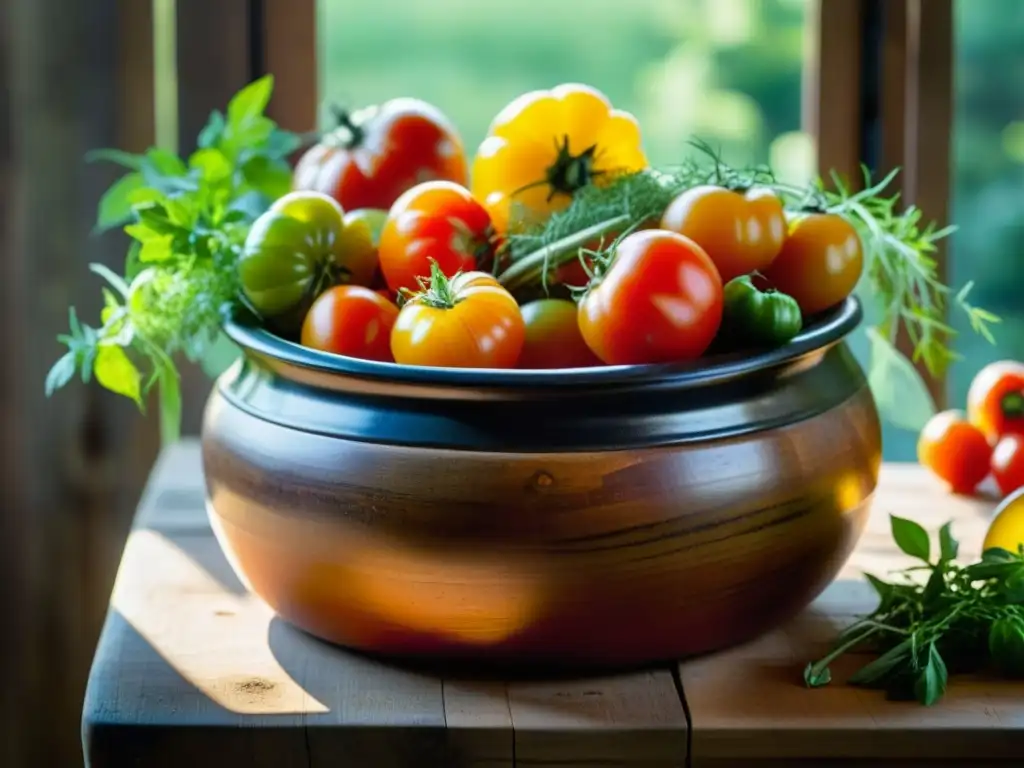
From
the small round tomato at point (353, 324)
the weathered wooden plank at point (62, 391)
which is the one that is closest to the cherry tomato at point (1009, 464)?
the small round tomato at point (353, 324)

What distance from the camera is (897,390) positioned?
114 cm

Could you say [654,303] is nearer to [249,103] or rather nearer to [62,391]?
[249,103]

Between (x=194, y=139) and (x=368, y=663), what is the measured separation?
822mm

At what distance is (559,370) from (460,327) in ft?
0.19

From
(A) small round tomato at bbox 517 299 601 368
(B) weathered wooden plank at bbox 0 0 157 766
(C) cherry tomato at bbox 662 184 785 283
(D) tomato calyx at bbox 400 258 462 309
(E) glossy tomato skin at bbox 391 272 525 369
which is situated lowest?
(B) weathered wooden plank at bbox 0 0 157 766

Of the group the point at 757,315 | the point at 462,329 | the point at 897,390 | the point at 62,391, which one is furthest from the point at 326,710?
the point at 62,391

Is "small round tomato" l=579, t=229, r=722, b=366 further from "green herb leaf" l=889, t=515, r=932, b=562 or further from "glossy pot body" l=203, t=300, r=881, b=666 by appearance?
"green herb leaf" l=889, t=515, r=932, b=562

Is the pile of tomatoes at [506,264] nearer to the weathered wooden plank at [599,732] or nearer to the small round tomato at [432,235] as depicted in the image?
the small round tomato at [432,235]

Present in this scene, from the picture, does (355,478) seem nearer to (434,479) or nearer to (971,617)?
(434,479)

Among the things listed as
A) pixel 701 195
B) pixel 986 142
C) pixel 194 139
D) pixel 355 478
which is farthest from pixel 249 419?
pixel 986 142

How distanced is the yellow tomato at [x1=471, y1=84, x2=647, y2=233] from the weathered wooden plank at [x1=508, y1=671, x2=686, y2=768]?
31 centimetres

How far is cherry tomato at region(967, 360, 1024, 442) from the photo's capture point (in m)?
1.17

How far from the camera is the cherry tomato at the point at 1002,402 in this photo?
1.17m

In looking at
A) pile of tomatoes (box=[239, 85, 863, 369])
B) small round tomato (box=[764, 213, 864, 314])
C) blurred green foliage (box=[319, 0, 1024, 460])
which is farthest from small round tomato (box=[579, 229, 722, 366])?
blurred green foliage (box=[319, 0, 1024, 460])
